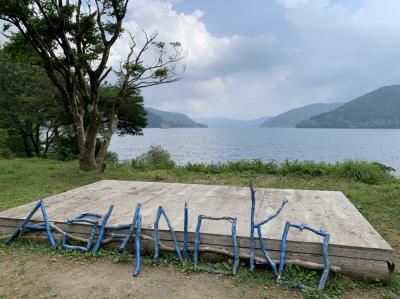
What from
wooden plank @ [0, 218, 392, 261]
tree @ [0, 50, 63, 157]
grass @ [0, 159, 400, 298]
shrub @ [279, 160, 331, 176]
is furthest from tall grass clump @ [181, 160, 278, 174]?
tree @ [0, 50, 63, 157]

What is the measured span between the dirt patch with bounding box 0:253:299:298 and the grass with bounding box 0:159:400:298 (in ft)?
0.88

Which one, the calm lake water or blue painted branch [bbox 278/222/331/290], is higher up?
blue painted branch [bbox 278/222/331/290]

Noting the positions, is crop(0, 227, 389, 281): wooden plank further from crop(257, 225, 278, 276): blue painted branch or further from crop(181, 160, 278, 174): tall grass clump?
crop(181, 160, 278, 174): tall grass clump

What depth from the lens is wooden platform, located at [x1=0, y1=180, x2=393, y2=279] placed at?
265 centimetres

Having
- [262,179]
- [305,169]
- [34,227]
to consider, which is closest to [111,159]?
[262,179]

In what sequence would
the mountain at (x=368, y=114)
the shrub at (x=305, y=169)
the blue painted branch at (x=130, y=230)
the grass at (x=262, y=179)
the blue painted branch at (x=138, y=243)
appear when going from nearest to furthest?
the blue painted branch at (x=138, y=243) → the blue painted branch at (x=130, y=230) → the grass at (x=262, y=179) → the shrub at (x=305, y=169) → the mountain at (x=368, y=114)

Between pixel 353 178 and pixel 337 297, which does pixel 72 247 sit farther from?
pixel 353 178

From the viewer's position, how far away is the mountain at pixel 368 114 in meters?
124

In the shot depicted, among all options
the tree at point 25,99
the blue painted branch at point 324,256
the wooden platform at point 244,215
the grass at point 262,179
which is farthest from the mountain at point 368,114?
the blue painted branch at point 324,256

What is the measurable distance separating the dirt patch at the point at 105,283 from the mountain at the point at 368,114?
13804 centimetres

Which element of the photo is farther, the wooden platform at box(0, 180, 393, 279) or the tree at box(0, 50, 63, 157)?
the tree at box(0, 50, 63, 157)

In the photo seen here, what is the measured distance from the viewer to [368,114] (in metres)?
125

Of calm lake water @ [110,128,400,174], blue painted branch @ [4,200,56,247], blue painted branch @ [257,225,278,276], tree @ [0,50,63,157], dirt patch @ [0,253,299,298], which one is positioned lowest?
calm lake water @ [110,128,400,174]

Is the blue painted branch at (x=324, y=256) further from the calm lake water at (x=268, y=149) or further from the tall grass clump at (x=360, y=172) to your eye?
the calm lake water at (x=268, y=149)
